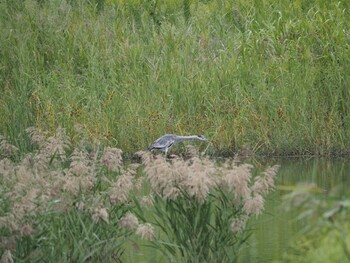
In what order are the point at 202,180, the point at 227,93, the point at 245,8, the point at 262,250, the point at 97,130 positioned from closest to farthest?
the point at 202,180
the point at 262,250
the point at 97,130
the point at 227,93
the point at 245,8

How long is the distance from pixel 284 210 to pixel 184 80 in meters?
6.29

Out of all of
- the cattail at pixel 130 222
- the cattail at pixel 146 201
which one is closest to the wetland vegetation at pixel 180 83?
the cattail at pixel 146 201

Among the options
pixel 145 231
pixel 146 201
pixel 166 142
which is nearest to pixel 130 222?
pixel 145 231

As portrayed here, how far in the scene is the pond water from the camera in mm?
8539

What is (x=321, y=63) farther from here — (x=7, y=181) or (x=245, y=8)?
(x=7, y=181)

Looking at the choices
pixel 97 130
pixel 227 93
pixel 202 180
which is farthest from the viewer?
pixel 227 93

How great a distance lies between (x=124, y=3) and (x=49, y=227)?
13713mm

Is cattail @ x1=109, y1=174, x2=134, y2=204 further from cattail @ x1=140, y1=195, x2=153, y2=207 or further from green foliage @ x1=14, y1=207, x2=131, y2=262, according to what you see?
cattail @ x1=140, y1=195, x2=153, y2=207

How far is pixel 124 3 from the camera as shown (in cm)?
2027

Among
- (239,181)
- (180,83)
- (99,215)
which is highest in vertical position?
(239,181)

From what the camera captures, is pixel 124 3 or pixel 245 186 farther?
pixel 124 3

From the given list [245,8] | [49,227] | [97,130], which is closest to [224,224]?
[49,227]

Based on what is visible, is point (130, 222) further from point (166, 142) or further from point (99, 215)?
point (166, 142)

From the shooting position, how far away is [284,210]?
9.55 metres
